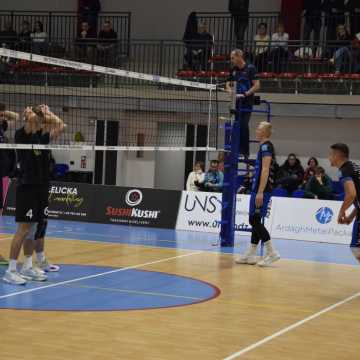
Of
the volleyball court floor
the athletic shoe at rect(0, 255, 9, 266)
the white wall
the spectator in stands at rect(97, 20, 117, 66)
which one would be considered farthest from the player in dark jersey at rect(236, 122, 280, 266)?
the white wall

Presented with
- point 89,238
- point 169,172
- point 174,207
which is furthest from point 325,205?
point 169,172

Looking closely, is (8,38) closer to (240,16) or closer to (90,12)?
(90,12)

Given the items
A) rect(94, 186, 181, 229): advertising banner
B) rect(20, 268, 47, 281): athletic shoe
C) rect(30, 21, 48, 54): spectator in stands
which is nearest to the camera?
rect(20, 268, 47, 281): athletic shoe

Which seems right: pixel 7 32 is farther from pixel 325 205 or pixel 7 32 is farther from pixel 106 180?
pixel 325 205

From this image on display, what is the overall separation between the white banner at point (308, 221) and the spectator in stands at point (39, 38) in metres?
9.89

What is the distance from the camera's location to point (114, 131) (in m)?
24.2

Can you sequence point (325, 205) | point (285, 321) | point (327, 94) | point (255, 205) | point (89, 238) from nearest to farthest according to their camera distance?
1. point (285, 321)
2. point (255, 205)
3. point (89, 238)
4. point (325, 205)
5. point (327, 94)

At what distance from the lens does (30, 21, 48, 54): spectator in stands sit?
78.0 feet

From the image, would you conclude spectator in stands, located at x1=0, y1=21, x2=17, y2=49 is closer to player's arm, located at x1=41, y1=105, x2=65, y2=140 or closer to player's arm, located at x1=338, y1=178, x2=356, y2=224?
player's arm, located at x1=41, y1=105, x2=65, y2=140

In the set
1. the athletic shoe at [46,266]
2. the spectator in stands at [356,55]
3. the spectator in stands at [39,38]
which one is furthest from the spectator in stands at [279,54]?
the athletic shoe at [46,266]

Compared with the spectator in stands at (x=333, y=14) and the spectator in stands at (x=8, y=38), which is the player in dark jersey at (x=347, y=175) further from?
the spectator in stands at (x=8, y=38)

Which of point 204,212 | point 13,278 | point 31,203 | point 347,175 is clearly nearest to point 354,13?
point 204,212

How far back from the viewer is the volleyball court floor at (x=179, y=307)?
279 inches

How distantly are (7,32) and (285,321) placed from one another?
1813 centimetres
